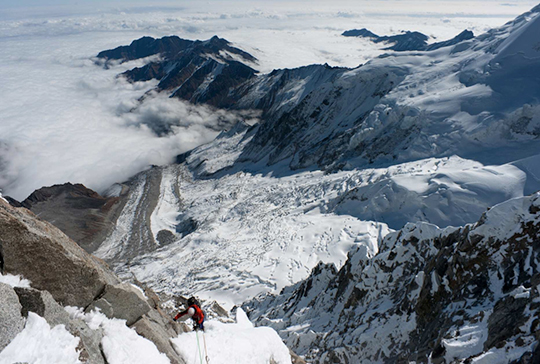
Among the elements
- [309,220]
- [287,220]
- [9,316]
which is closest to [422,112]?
[309,220]

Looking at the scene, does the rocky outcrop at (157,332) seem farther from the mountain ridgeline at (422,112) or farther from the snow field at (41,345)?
the mountain ridgeline at (422,112)

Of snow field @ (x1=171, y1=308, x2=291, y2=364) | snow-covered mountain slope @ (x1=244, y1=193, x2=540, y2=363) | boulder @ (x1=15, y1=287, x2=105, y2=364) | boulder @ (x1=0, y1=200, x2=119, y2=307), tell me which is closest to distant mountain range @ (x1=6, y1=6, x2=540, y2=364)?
snow-covered mountain slope @ (x1=244, y1=193, x2=540, y2=363)

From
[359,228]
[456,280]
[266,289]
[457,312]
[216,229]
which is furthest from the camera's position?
[216,229]

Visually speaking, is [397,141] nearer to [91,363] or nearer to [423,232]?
[423,232]

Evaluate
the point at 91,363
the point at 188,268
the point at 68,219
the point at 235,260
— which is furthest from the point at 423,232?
the point at 68,219

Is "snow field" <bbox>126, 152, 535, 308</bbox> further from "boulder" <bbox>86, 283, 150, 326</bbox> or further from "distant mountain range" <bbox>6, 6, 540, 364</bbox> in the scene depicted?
"boulder" <bbox>86, 283, 150, 326</bbox>

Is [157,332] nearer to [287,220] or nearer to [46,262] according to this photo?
[46,262]
